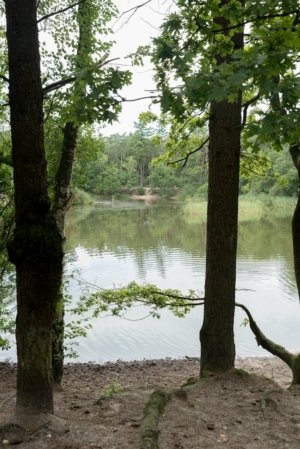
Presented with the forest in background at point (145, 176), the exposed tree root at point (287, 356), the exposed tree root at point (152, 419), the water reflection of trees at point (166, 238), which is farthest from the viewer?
the forest in background at point (145, 176)

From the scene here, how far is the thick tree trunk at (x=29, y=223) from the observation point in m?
2.85

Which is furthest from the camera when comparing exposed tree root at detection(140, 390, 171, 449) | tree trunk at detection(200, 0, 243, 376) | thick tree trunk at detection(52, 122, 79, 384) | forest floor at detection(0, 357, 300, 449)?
thick tree trunk at detection(52, 122, 79, 384)

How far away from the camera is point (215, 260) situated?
17.2ft

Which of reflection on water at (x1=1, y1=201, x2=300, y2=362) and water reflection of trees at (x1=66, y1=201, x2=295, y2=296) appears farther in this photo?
water reflection of trees at (x1=66, y1=201, x2=295, y2=296)

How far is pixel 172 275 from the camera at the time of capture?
15742 millimetres

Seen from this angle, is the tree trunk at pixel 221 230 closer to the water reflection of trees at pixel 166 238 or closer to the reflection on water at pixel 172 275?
the reflection on water at pixel 172 275

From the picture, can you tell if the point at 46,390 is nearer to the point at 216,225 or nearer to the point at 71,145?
the point at 216,225

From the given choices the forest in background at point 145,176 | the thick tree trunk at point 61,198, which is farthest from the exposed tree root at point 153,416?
the forest in background at point 145,176

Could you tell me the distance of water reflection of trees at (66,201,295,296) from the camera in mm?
19062

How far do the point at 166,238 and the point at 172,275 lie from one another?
30.5 ft

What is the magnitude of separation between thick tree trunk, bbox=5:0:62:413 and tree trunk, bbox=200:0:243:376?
107 inches

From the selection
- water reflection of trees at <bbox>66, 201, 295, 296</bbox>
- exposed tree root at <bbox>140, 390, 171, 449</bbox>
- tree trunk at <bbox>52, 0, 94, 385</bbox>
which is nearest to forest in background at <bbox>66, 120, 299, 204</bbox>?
water reflection of trees at <bbox>66, 201, 295, 296</bbox>

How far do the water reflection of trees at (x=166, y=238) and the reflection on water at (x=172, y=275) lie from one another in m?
0.05

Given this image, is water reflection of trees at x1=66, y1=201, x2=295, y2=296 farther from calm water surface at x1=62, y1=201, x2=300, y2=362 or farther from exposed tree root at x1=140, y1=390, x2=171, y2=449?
exposed tree root at x1=140, y1=390, x2=171, y2=449
